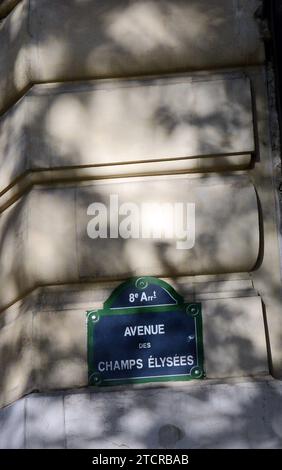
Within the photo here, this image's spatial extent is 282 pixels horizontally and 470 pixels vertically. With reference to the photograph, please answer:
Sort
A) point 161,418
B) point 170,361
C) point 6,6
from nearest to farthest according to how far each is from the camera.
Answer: point 161,418, point 170,361, point 6,6

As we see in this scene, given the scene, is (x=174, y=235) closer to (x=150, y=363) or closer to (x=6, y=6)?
(x=150, y=363)

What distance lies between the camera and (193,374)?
6863mm

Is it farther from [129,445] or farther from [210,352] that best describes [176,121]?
[129,445]

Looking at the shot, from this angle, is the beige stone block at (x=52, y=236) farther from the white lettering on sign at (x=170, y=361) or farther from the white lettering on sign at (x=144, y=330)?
the white lettering on sign at (x=170, y=361)

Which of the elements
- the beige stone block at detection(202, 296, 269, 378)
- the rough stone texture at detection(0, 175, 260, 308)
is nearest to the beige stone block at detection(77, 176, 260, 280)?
the rough stone texture at detection(0, 175, 260, 308)

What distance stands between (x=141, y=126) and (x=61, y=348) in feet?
4.53

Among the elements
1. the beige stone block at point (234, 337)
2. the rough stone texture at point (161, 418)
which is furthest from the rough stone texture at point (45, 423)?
the beige stone block at point (234, 337)

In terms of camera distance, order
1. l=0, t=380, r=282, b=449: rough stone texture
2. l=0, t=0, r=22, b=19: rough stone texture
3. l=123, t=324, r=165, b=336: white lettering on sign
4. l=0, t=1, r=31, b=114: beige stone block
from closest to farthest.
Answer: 1. l=0, t=380, r=282, b=449: rough stone texture
2. l=123, t=324, r=165, b=336: white lettering on sign
3. l=0, t=1, r=31, b=114: beige stone block
4. l=0, t=0, r=22, b=19: rough stone texture

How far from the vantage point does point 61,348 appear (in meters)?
6.99

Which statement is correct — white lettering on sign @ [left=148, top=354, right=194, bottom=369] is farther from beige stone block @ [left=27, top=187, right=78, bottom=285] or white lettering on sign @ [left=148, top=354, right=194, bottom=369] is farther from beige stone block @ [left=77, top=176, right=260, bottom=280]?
beige stone block @ [left=27, top=187, right=78, bottom=285]

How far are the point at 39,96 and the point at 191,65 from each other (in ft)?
3.02

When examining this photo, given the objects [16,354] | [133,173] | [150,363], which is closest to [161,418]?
[150,363]

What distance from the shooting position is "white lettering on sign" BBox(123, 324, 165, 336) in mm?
6957

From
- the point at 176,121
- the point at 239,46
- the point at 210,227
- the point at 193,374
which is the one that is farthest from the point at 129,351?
the point at 239,46
